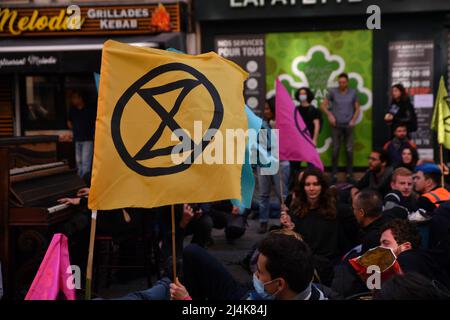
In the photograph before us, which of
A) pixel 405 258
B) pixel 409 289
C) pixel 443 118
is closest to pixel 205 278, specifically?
pixel 405 258

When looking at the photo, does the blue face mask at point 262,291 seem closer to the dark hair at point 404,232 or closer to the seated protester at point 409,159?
the dark hair at point 404,232

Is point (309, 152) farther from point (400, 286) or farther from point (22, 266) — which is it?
point (400, 286)

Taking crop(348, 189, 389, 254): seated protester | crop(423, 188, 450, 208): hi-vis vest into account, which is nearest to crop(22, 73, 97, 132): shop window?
crop(423, 188, 450, 208): hi-vis vest

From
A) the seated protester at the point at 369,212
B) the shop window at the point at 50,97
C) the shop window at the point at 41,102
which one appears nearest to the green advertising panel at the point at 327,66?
the shop window at the point at 50,97

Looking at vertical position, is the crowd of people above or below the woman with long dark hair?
below

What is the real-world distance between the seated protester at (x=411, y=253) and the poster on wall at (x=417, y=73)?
9019 mm

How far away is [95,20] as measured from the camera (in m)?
13.6

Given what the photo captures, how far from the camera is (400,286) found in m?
2.49

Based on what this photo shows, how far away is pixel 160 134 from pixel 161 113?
0.14 metres

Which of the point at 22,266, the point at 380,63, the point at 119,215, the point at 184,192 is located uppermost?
the point at 380,63

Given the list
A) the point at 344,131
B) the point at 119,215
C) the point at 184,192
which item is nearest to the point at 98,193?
the point at 184,192

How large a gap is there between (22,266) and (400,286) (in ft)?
15.5

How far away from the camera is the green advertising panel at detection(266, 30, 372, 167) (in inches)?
513

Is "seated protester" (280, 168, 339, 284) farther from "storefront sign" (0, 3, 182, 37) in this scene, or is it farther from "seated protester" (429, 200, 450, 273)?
"storefront sign" (0, 3, 182, 37)
